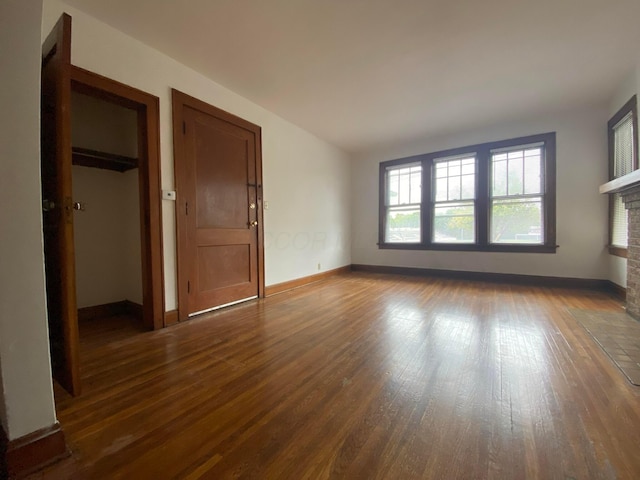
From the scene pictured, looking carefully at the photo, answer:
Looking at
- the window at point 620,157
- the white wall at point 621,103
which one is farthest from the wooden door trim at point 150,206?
the window at point 620,157

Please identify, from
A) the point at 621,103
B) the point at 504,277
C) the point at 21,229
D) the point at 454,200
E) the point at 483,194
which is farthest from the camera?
the point at 454,200

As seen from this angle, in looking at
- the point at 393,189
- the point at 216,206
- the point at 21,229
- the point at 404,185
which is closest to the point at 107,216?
the point at 216,206

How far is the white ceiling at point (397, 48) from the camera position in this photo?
2.02 m

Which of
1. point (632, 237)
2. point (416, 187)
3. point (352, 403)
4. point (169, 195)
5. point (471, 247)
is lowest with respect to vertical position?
point (352, 403)

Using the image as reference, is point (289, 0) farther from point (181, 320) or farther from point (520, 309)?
point (520, 309)

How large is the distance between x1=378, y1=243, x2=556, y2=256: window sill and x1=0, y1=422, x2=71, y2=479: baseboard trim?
16.9ft

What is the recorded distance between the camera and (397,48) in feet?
8.05

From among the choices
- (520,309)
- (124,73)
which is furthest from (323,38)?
(520,309)

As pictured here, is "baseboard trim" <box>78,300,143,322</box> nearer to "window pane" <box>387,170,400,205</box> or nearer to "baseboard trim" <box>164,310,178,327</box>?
"baseboard trim" <box>164,310,178,327</box>

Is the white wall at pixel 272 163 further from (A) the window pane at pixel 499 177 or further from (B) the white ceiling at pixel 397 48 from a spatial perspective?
(A) the window pane at pixel 499 177

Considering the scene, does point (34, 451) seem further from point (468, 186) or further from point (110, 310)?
point (468, 186)

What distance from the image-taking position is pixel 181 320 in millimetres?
2666

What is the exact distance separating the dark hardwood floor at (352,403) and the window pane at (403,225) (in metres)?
2.87

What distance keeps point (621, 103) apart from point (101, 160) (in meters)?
6.10
